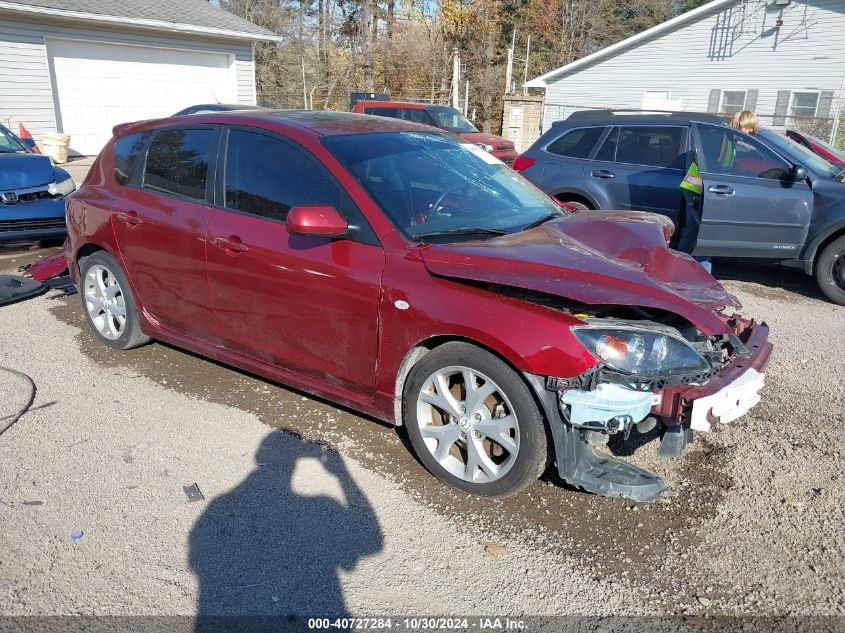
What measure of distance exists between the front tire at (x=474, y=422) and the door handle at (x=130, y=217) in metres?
2.40

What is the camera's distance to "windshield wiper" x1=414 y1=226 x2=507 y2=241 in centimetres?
Answer: 360

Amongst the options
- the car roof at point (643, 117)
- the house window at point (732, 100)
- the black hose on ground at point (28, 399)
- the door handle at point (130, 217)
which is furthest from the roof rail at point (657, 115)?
the house window at point (732, 100)

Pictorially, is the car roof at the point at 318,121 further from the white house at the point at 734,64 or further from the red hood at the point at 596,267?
the white house at the point at 734,64

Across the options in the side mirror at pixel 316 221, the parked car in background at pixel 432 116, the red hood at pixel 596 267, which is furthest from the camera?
the parked car in background at pixel 432 116

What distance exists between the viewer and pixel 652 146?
26.2 ft

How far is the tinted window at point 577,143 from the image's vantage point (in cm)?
838

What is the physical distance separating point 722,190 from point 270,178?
514cm

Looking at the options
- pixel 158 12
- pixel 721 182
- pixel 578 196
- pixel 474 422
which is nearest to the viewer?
pixel 474 422

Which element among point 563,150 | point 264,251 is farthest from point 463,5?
point 264,251

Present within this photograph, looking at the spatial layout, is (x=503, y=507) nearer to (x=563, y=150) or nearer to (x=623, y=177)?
(x=623, y=177)

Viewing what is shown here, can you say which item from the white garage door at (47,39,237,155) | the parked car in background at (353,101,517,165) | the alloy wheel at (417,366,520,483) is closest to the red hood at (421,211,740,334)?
the alloy wheel at (417,366,520,483)


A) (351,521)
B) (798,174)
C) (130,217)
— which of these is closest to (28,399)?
(130,217)

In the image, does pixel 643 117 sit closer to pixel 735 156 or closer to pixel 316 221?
pixel 735 156

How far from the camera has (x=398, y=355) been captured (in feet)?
11.6
